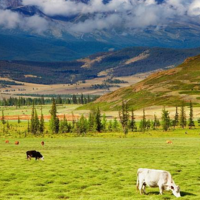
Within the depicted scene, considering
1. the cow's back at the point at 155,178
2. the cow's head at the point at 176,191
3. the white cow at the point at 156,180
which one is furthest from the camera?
the cow's back at the point at 155,178

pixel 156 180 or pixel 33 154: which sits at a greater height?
pixel 33 154

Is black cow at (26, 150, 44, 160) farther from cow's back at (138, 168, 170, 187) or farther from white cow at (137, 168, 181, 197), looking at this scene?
cow's back at (138, 168, 170, 187)

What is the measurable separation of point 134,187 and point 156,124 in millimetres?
150316

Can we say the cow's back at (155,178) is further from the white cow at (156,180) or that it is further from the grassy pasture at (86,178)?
the grassy pasture at (86,178)

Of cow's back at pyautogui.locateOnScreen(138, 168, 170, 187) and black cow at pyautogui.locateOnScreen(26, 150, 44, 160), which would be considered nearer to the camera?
cow's back at pyautogui.locateOnScreen(138, 168, 170, 187)

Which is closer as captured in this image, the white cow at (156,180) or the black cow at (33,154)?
the white cow at (156,180)

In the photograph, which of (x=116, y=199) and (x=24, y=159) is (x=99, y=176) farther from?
(x=24, y=159)

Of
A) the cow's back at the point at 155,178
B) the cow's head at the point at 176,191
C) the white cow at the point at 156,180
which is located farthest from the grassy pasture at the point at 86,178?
the cow's back at the point at 155,178

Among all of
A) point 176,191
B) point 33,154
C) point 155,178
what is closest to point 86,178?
point 155,178

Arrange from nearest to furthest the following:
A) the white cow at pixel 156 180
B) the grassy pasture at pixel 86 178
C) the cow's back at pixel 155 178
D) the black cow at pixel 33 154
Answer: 1. the white cow at pixel 156 180
2. the cow's back at pixel 155 178
3. the grassy pasture at pixel 86 178
4. the black cow at pixel 33 154

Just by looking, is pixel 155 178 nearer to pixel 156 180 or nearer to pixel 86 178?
pixel 156 180

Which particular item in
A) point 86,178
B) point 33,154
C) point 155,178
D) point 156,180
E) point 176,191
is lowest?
point 86,178

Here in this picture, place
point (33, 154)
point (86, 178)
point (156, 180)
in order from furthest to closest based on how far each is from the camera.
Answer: point (33, 154), point (86, 178), point (156, 180)

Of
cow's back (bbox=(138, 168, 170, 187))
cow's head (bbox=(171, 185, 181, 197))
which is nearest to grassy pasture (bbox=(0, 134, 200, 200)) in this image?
cow's head (bbox=(171, 185, 181, 197))
